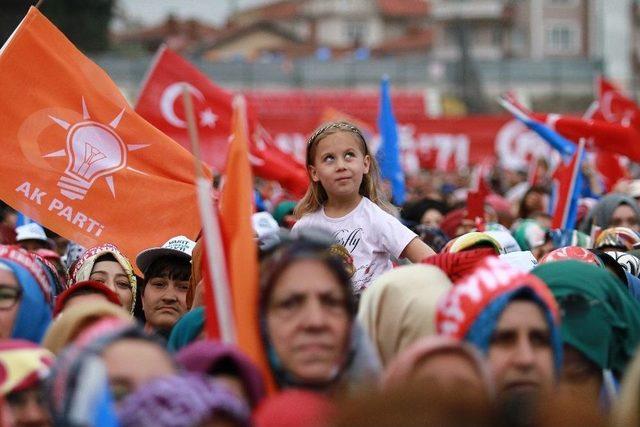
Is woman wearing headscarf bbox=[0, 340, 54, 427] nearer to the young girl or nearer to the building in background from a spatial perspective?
the young girl

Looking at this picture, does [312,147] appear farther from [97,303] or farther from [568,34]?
[568,34]

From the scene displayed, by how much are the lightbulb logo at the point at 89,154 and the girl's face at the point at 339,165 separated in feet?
5.10

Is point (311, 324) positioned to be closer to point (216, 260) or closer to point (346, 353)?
point (346, 353)

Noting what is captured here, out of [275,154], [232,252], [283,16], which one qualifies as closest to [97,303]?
[232,252]

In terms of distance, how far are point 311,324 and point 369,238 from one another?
2560 mm

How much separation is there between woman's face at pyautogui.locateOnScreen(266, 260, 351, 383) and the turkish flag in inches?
283

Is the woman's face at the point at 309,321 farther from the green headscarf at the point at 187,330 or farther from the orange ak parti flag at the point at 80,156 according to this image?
the orange ak parti flag at the point at 80,156

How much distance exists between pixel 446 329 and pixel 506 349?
0.68ft

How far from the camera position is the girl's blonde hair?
686cm

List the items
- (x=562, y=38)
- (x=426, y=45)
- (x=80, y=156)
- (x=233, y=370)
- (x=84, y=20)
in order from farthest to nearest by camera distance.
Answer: (x=426, y=45), (x=562, y=38), (x=84, y=20), (x=80, y=156), (x=233, y=370)

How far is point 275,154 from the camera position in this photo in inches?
489

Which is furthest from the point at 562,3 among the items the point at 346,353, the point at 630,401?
the point at 630,401

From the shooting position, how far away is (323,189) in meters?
6.88

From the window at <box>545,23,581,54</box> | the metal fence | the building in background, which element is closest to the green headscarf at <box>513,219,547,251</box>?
the building in background
